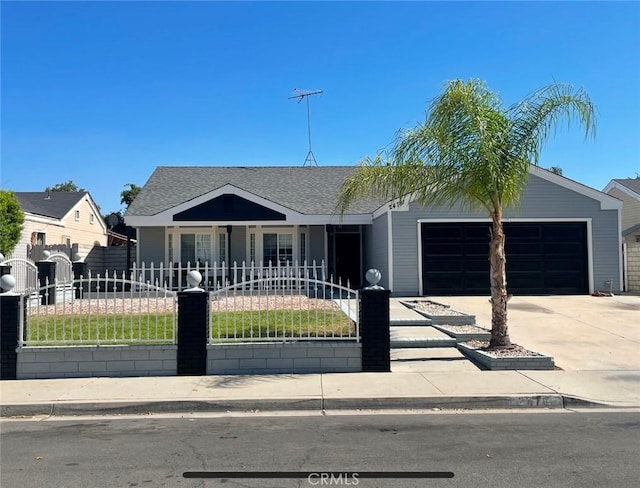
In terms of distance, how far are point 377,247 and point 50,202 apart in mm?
20694

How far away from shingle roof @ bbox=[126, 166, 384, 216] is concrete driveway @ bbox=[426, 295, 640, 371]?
6.69m

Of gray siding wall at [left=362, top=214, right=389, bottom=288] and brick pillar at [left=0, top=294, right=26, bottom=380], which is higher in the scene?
gray siding wall at [left=362, top=214, right=389, bottom=288]

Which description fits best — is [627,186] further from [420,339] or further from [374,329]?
[374,329]

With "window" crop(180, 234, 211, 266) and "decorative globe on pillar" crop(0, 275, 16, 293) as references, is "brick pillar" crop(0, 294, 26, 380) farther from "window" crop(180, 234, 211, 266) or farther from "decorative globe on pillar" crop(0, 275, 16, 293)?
"window" crop(180, 234, 211, 266)

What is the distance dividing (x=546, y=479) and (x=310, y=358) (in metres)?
4.39

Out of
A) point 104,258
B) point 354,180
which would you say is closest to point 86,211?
point 104,258

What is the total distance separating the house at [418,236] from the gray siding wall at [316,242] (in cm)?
4

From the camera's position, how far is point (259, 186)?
22.6 metres

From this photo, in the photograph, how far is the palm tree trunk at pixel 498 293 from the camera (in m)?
9.03

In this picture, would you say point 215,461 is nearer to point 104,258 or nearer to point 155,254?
point 155,254

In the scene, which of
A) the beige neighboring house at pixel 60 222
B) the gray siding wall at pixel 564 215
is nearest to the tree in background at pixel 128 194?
the beige neighboring house at pixel 60 222

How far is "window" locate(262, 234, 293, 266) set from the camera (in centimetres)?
2003

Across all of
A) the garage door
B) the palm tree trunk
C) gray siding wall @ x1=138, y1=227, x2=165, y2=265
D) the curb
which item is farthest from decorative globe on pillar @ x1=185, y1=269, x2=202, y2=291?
gray siding wall @ x1=138, y1=227, x2=165, y2=265

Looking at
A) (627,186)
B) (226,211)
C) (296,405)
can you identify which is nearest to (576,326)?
(296,405)
